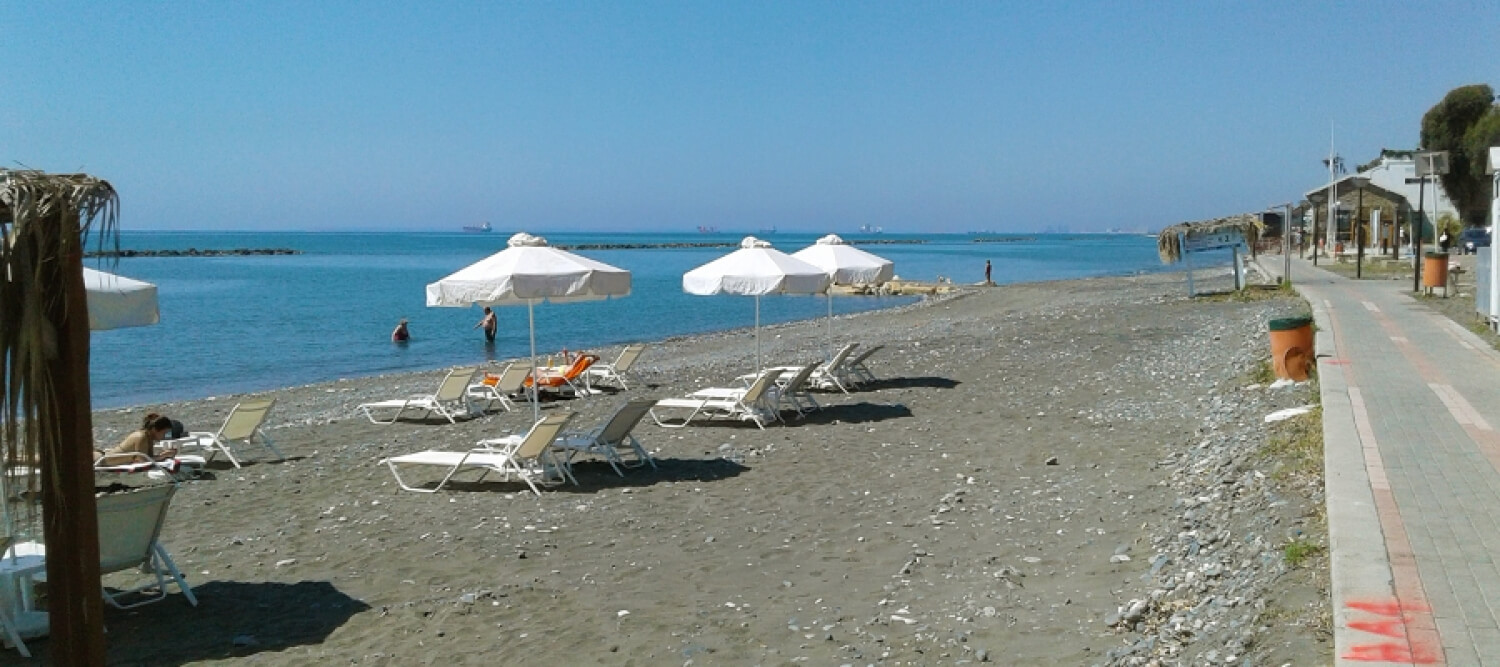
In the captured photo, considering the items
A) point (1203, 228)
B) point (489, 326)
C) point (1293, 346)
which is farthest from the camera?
point (489, 326)

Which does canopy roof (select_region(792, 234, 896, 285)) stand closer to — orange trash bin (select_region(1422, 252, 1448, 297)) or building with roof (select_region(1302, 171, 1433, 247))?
orange trash bin (select_region(1422, 252, 1448, 297))

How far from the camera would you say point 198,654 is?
5.75 m

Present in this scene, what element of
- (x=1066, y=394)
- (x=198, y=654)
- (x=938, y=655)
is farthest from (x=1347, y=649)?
(x=1066, y=394)

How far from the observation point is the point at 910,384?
14617 millimetres

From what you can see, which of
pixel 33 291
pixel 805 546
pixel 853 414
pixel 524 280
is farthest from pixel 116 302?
pixel 853 414

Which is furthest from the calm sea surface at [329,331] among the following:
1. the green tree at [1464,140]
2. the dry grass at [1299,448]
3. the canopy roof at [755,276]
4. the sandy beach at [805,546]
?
the green tree at [1464,140]

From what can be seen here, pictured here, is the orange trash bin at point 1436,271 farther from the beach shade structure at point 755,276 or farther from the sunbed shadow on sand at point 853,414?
the beach shade structure at point 755,276

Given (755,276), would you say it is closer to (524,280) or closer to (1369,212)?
(524,280)

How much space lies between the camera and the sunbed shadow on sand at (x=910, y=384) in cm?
1438

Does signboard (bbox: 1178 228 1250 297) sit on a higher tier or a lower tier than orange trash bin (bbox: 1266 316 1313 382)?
higher

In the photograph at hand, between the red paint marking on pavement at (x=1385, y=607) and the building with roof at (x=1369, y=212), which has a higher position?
the building with roof at (x=1369, y=212)

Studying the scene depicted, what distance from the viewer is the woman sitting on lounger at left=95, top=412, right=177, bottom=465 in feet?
31.2

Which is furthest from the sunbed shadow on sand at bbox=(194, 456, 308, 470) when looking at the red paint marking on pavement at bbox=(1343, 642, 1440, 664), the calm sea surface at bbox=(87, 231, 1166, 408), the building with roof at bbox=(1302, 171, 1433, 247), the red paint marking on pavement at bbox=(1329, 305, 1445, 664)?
the building with roof at bbox=(1302, 171, 1433, 247)

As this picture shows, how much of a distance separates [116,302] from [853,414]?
25.1 feet
